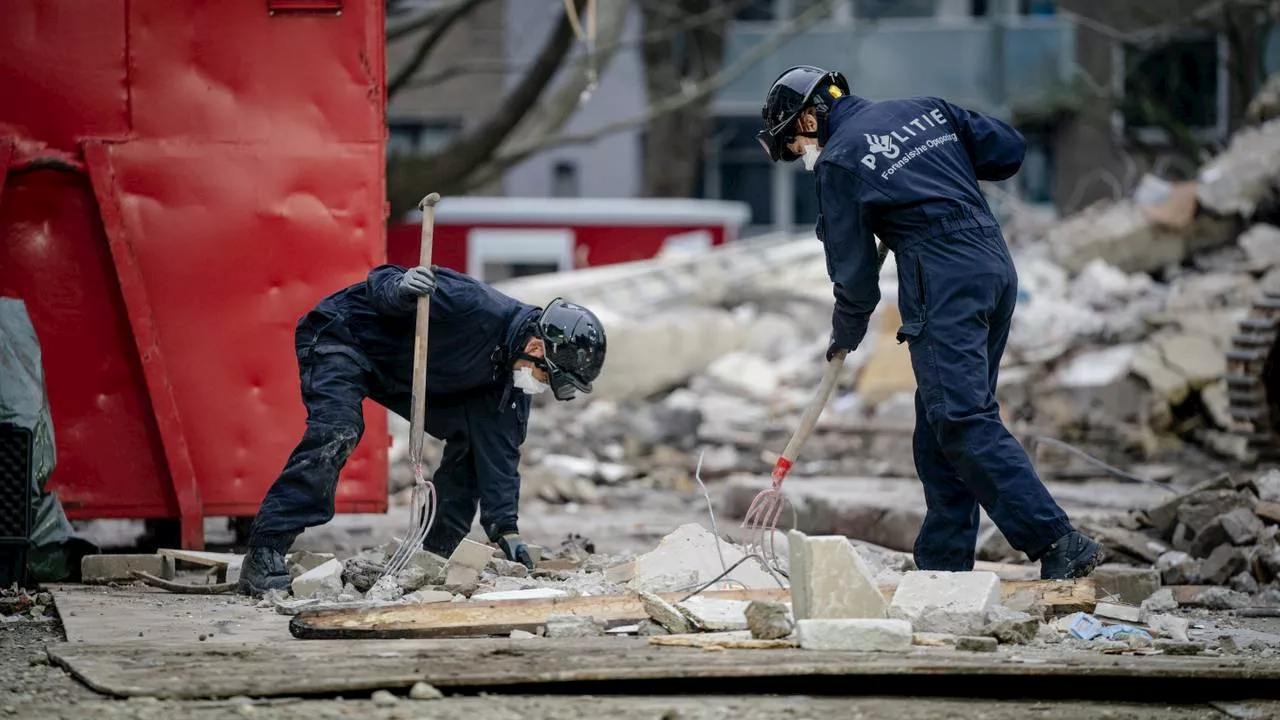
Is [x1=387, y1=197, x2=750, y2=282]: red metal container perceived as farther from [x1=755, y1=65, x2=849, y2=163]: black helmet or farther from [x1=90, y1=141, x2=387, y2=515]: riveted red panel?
[x1=755, y1=65, x2=849, y2=163]: black helmet

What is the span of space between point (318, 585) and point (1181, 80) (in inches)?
1130

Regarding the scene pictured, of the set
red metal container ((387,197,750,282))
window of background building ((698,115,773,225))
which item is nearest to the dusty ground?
red metal container ((387,197,750,282))

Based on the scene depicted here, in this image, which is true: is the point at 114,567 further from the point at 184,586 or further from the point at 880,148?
the point at 880,148

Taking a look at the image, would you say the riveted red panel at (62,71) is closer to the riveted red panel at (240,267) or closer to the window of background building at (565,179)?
the riveted red panel at (240,267)

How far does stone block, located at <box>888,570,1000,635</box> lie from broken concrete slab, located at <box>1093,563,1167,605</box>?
4.52 feet

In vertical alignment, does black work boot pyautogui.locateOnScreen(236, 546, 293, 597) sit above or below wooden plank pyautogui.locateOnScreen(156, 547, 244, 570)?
above

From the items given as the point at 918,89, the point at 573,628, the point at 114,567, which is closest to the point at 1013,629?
the point at 573,628

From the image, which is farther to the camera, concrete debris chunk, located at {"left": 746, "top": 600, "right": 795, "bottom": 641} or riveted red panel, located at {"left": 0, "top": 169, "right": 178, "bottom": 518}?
riveted red panel, located at {"left": 0, "top": 169, "right": 178, "bottom": 518}

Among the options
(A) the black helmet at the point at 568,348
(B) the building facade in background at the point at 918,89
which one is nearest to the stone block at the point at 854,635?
(A) the black helmet at the point at 568,348

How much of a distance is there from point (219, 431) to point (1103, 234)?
1253 centimetres

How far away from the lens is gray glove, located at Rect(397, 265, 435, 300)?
730 centimetres

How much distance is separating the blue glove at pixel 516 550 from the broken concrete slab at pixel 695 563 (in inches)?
Result: 25.0

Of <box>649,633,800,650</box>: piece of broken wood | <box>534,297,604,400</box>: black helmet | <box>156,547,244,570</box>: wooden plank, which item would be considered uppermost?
<box>534,297,604,400</box>: black helmet

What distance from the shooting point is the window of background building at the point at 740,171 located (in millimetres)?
34719
